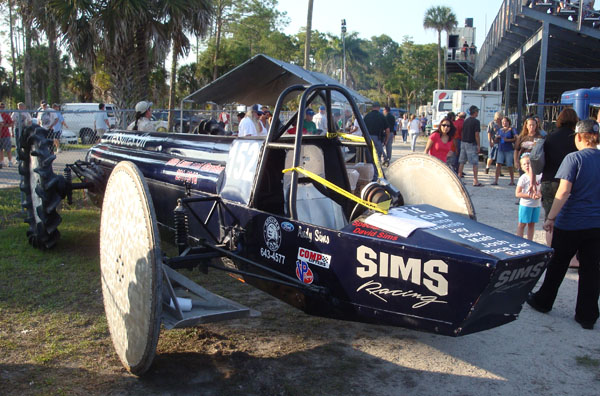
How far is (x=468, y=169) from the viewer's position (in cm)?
Answer: 1705

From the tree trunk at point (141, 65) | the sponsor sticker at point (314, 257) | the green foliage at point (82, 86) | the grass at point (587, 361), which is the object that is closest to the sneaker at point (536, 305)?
the grass at point (587, 361)

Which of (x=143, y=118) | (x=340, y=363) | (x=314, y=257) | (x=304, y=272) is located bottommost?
(x=340, y=363)

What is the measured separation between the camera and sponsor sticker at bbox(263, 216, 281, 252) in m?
3.76

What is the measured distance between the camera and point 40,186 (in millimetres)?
6203

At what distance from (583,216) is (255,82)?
11.3 m

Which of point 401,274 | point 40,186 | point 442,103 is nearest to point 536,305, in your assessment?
point 401,274

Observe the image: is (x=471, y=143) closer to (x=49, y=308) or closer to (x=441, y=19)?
(x=49, y=308)

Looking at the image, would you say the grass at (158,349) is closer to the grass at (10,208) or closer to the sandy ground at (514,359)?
the sandy ground at (514,359)

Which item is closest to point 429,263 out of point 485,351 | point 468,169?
point 485,351

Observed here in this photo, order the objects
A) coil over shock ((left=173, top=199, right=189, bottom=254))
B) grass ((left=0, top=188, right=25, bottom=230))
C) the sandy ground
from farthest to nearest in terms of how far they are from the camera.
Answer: grass ((left=0, top=188, right=25, bottom=230)) < coil over shock ((left=173, top=199, right=189, bottom=254)) < the sandy ground

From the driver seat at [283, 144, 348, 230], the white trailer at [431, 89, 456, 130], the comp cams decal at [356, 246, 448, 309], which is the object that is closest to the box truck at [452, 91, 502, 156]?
the white trailer at [431, 89, 456, 130]

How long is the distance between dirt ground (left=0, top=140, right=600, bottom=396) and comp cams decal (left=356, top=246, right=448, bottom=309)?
2.56ft

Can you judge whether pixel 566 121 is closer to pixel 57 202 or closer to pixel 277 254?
pixel 277 254

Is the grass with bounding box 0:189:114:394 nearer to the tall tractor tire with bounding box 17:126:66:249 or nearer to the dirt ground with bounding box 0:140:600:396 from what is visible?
the dirt ground with bounding box 0:140:600:396
